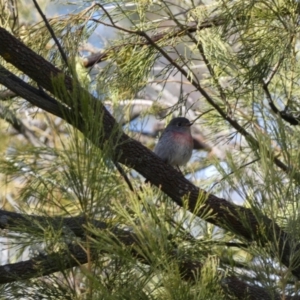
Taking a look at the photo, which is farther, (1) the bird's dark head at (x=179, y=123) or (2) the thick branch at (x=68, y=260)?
(1) the bird's dark head at (x=179, y=123)

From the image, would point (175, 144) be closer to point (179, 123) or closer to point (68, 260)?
point (179, 123)

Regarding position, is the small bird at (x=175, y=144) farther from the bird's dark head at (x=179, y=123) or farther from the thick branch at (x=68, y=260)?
the thick branch at (x=68, y=260)

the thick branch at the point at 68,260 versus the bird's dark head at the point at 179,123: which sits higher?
the bird's dark head at the point at 179,123

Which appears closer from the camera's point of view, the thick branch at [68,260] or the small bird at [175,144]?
the thick branch at [68,260]

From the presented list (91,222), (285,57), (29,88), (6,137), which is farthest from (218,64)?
(6,137)

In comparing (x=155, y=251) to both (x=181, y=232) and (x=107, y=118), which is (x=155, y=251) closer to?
(x=181, y=232)

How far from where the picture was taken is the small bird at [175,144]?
12.4ft

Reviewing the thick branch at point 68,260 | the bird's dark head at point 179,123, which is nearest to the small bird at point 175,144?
the bird's dark head at point 179,123

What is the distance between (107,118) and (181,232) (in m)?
0.36

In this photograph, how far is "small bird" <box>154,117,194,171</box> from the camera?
3.79m

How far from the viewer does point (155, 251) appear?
165 centimetres

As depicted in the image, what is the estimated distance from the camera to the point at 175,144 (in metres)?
3.79

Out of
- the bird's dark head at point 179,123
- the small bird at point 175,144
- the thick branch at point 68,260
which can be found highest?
the bird's dark head at point 179,123

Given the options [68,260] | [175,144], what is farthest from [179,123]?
[68,260]
